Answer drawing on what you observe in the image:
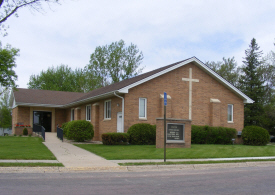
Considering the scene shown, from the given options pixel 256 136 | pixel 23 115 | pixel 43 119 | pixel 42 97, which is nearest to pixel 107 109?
pixel 256 136

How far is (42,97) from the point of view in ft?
120

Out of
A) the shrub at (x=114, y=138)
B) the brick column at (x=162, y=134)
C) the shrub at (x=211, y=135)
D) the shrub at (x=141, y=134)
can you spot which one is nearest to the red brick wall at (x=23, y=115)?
the shrub at (x=114, y=138)

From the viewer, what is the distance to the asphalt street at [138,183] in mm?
7793

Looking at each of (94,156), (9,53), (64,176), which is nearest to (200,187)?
(64,176)

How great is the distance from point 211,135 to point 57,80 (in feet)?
145

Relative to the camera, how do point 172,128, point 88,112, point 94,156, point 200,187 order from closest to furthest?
point 200,187, point 94,156, point 172,128, point 88,112

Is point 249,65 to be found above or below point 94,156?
above

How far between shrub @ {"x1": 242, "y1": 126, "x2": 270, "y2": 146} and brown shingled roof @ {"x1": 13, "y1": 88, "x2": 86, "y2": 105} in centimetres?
2112

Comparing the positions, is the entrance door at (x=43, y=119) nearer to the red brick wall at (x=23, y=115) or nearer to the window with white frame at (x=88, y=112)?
the red brick wall at (x=23, y=115)

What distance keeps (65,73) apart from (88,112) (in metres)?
36.3

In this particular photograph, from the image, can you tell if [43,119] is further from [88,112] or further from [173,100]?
[173,100]

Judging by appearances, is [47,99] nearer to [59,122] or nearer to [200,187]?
[59,122]

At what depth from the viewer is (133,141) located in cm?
2100

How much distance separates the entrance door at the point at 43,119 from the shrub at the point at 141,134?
18017 mm
